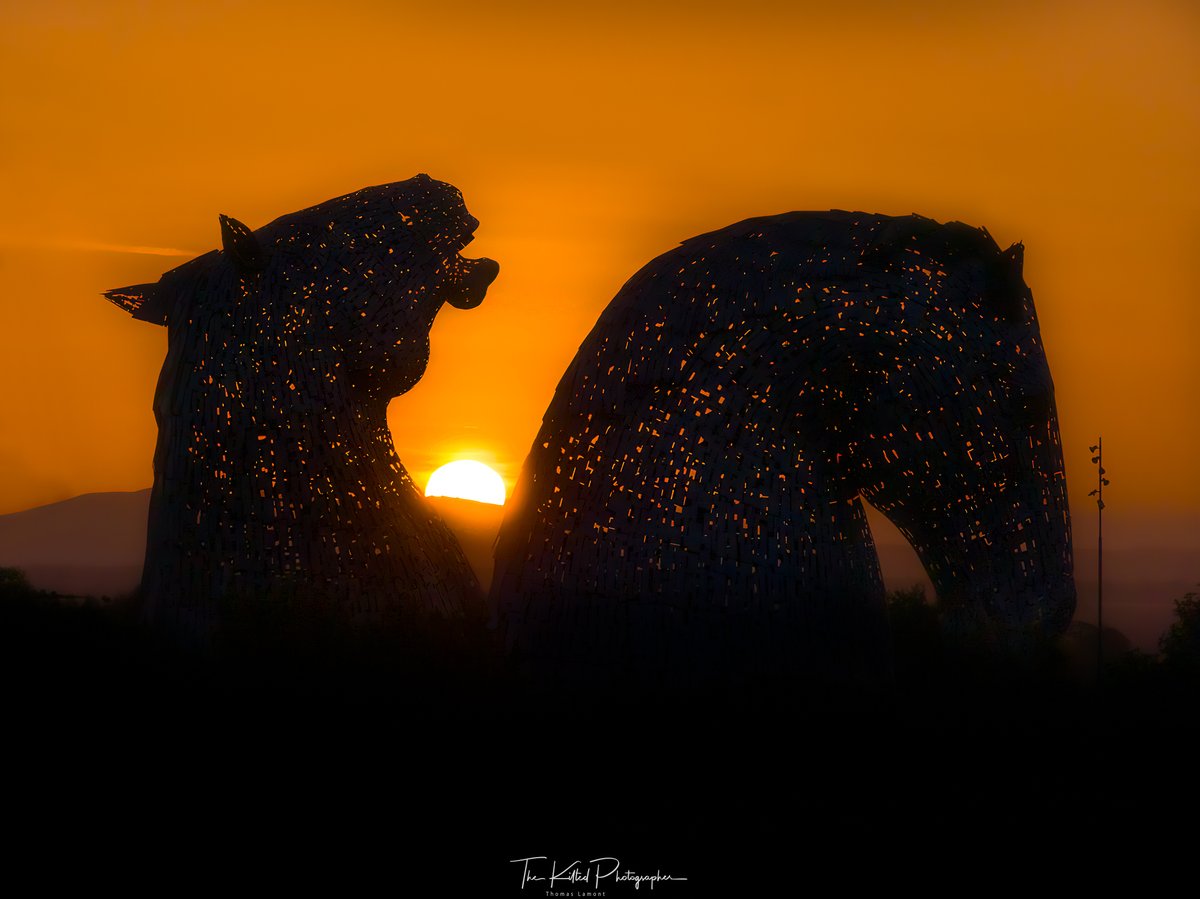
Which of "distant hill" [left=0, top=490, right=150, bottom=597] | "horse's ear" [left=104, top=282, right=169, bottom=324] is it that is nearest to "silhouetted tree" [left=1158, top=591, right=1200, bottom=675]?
"horse's ear" [left=104, top=282, right=169, bottom=324]

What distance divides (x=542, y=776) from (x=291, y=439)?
1817 mm

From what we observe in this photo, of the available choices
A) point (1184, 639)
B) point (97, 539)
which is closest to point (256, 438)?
point (97, 539)

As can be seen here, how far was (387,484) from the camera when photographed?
602 cm

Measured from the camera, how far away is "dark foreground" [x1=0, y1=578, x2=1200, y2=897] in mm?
4633

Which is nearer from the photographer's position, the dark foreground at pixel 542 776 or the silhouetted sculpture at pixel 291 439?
the dark foreground at pixel 542 776

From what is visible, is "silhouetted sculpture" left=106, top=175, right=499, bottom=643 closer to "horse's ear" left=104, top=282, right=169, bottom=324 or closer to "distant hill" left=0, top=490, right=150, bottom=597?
"horse's ear" left=104, top=282, right=169, bottom=324

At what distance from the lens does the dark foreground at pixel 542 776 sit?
463 centimetres

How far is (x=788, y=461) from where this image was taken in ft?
18.3

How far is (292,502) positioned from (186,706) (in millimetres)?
942

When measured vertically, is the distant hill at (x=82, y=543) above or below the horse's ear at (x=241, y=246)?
below

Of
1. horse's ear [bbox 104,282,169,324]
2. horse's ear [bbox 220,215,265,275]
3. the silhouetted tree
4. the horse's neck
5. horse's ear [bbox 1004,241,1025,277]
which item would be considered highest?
horse's ear [bbox 1004,241,1025,277]

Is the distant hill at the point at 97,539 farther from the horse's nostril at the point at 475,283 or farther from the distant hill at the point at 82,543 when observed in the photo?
the horse's nostril at the point at 475,283

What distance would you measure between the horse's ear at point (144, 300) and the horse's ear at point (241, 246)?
49 cm

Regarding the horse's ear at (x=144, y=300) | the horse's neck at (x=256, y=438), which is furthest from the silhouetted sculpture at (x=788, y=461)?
the horse's ear at (x=144, y=300)
